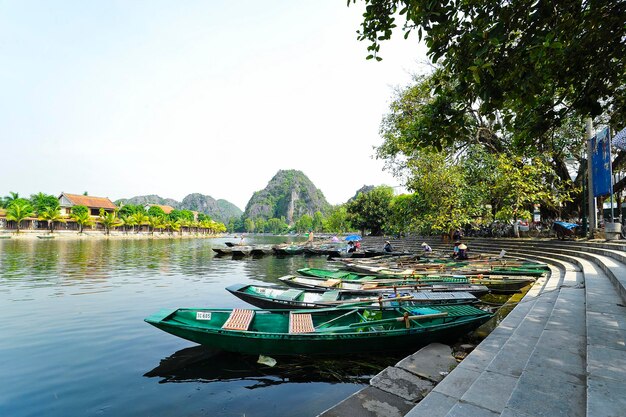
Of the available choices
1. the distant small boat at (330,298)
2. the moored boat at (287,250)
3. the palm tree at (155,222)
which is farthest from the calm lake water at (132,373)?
the palm tree at (155,222)

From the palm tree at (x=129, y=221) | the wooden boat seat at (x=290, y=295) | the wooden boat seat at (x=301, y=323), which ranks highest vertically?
the palm tree at (x=129, y=221)

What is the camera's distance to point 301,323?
7500 millimetres

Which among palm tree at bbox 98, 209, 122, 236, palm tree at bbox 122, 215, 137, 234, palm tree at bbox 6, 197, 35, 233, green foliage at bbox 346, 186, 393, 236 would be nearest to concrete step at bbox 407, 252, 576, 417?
green foliage at bbox 346, 186, 393, 236

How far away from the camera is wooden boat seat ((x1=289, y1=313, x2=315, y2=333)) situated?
23.3 feet

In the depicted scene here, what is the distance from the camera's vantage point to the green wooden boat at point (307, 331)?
22.4 feet

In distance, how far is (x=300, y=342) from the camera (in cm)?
682

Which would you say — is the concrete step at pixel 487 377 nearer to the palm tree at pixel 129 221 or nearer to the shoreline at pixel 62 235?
the shoreline at pixel 62 235

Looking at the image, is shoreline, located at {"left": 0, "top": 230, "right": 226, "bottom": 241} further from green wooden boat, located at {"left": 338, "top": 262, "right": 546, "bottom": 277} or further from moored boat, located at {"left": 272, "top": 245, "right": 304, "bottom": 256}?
green wooden boat, located at {"left": 338, "top": 262, "right": 546, "bottom": 277}

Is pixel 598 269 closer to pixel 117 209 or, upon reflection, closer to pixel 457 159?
pixel 457 159

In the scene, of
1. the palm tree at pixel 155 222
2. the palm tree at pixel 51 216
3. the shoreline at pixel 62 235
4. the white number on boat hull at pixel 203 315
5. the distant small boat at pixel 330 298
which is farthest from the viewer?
the palm tree at pixel 155 222

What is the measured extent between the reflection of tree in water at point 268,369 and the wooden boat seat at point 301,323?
742 mm

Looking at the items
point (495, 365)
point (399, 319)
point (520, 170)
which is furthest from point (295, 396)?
point (520, 170)

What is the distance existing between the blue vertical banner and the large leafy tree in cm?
904

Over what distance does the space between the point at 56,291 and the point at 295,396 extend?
14.5 meters
